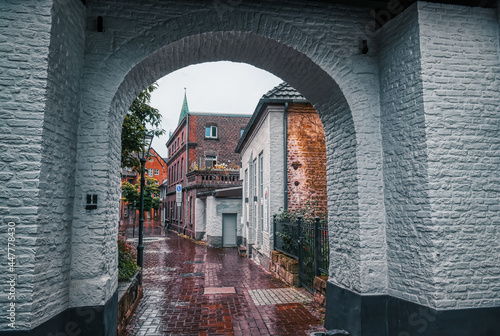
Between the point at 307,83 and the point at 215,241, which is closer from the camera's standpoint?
the point at 307,83

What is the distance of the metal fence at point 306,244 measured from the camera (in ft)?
22.6

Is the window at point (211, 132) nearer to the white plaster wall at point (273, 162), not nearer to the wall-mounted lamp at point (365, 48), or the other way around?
the white plaster wall at point (273, 162)

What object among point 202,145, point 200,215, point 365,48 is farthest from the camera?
point 202,145

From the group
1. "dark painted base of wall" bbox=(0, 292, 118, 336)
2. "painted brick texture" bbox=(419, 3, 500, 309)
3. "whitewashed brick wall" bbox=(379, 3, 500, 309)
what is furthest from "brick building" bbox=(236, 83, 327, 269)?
"dark painted base of wall" bbox=(0, 292, 118, 336)

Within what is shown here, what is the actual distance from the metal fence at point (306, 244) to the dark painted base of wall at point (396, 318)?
5.03 feet

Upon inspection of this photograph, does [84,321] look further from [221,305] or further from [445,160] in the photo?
[445,160]

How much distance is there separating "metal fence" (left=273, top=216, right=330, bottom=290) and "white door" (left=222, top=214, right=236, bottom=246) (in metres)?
9.04

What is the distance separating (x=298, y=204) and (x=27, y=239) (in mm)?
7458

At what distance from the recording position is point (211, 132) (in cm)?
2703

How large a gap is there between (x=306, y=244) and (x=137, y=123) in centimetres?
467

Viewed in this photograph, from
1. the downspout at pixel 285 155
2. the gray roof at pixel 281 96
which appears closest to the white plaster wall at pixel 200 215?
the gray roof at pixel 281 96

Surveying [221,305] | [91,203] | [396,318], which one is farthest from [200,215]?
[396,318]

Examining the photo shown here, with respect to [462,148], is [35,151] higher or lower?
lower

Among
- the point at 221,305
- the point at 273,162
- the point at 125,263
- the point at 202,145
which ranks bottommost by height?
the point at 221,305
